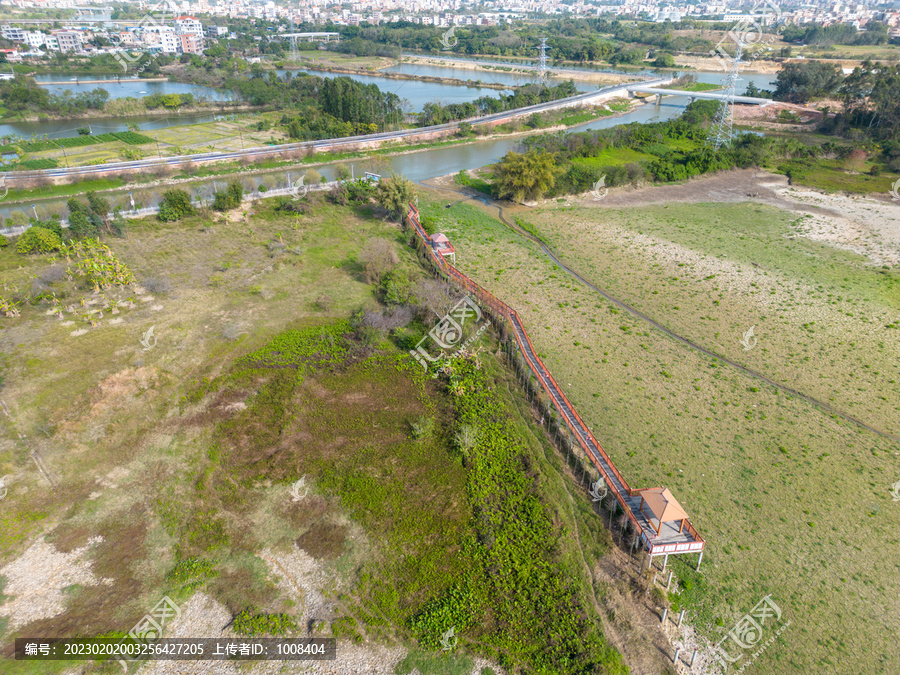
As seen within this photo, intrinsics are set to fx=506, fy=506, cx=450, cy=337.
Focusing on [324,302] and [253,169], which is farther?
[253,169]

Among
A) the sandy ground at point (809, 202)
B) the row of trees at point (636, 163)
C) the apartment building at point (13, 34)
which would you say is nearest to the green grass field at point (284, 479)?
the row of trees at point (636, 163)

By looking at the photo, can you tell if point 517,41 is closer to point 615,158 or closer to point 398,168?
point 615,158

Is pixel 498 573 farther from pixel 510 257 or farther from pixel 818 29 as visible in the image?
pixel 818 29

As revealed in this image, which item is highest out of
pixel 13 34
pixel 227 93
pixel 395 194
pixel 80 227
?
pixel 13 34

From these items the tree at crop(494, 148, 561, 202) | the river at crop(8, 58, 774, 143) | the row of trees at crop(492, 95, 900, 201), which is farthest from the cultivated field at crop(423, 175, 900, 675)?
the river at crop(8, 58, 774, 143)

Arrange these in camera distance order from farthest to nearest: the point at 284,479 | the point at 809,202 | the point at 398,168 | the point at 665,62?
the point at 665,62
the point at 398,168
the point at 809,202
the point at 284,479

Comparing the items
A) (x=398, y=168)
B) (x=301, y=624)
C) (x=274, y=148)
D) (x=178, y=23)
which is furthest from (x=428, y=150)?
(x=178, y=23)
